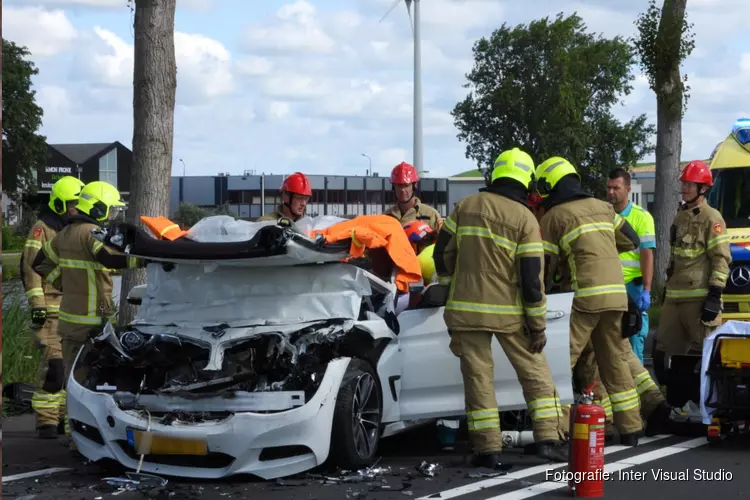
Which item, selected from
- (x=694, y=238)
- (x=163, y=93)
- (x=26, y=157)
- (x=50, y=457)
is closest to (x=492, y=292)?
(x=694, y=238)

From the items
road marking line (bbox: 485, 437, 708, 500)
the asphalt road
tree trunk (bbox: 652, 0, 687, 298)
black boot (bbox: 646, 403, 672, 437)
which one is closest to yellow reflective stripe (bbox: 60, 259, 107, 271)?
the asphalt road

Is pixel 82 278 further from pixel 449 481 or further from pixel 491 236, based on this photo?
pixel 449 481

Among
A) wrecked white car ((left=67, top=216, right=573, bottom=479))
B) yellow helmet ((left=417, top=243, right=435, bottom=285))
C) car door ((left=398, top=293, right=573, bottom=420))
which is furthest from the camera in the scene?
yellow helmet ((left=417, top=243, right=435, bottom=285))

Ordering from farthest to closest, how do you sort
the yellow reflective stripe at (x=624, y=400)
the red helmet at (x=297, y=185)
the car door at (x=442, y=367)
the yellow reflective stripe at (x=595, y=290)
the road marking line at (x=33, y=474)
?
1. the red helmet at (x=297, y=185)
2. the yellow reflective stripe at (x=624, y=400)
3. the yellow reflective stripe at (x=595, y=290)
4. the car door at (x=442, y=367)
5. the road marking line at (x=33, y=474)

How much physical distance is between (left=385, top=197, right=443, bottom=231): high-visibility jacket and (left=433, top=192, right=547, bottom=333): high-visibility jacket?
2472 millimetres

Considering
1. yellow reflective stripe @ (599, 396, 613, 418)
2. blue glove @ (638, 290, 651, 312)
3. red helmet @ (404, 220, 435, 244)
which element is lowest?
yellow reflective stripe @ (599, 396, 613, 418)

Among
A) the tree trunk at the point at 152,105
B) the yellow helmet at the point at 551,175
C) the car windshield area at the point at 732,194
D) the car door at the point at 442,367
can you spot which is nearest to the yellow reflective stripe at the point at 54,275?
the tree trunk at the point at 152,105

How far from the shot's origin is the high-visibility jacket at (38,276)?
9141 millimetres

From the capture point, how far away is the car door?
714 centimetres

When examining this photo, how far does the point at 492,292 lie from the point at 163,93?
4696 millimetres

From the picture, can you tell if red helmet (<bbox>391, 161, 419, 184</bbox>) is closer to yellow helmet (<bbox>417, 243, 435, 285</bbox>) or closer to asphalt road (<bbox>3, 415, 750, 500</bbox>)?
yellow helmet (<bbox>417, 243, 435, 285</bbox>)

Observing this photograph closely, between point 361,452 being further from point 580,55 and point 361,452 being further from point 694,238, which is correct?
point 580,55

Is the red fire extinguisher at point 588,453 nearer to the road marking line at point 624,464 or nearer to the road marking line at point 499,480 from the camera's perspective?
the road marking line at point 624,464

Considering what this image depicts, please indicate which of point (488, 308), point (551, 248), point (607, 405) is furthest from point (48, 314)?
point (607, 405)
